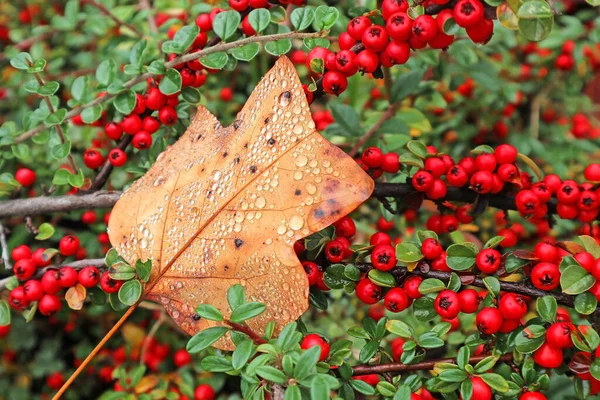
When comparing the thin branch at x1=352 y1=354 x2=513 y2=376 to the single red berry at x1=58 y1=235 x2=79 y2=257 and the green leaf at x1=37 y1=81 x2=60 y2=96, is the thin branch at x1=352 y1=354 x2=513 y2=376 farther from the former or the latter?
the green leaf at x1=37 y1=81 x2=60 y2=96

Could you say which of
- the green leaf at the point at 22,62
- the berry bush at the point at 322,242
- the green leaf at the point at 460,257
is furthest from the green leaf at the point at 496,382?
the green leaf at the point at 22,62

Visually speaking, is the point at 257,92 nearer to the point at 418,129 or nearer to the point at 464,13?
the point at 464,13

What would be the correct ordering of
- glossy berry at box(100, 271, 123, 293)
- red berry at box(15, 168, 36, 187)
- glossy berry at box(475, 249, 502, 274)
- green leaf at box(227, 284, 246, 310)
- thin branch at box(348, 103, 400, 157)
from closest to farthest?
green leaf at box(227, 284, 246, 310) → glossy berry at box(475, 249, 502, 274) → glossy berry at box(100, 271, 123, 293) → red berry at box(15, 168, 36, 187) → thin branch at box(348, 103, 400, 157)

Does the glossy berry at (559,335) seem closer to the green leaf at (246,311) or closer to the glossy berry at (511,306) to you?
the glossy berry at (511,306)

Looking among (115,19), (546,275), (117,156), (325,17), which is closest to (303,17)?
(325,17)

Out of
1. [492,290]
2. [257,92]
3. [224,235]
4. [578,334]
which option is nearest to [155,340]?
[224,235]

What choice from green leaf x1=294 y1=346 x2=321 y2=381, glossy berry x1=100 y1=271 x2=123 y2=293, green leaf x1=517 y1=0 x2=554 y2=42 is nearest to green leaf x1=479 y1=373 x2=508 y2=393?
green leaf x1=294 y1=346 x2=321 y2=381
